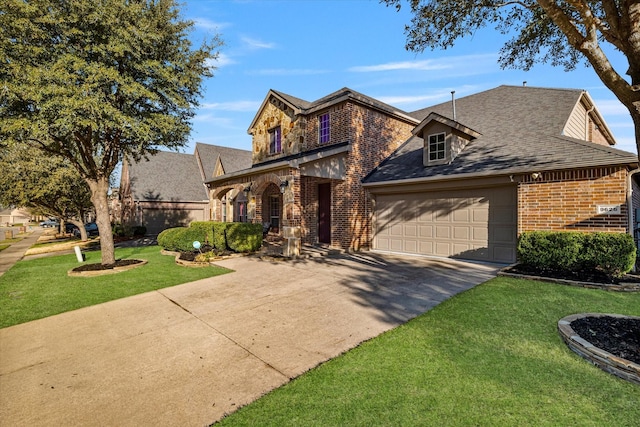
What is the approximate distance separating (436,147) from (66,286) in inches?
507

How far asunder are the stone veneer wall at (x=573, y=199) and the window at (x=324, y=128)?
806 cm

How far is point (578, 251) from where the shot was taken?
738 cm

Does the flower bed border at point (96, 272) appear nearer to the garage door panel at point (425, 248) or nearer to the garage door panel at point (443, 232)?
the garage door panel at point (425, 248)

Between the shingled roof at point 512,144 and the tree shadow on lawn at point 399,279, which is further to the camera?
the shingled roof at point 512,144

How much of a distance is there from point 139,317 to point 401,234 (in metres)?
9.57

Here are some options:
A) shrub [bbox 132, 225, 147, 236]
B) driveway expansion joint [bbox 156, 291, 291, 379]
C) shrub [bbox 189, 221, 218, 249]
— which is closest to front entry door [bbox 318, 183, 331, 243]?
shrub [bbox 189, 221, 218, 249]

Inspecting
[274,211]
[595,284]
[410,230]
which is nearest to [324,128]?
[274,211]

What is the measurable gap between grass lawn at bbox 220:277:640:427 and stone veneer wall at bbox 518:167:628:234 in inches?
196

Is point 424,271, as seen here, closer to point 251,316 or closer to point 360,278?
point 360,278

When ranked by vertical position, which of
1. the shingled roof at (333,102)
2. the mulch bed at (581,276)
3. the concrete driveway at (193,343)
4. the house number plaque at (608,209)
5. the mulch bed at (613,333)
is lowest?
the concrete driveway at (193,343)

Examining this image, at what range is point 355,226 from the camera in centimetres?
1288

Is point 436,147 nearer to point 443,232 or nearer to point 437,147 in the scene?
point 437,147

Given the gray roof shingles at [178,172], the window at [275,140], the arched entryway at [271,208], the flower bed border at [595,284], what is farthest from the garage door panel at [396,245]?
the gray roof shingles at [178,172]

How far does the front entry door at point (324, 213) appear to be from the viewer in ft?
47.4
